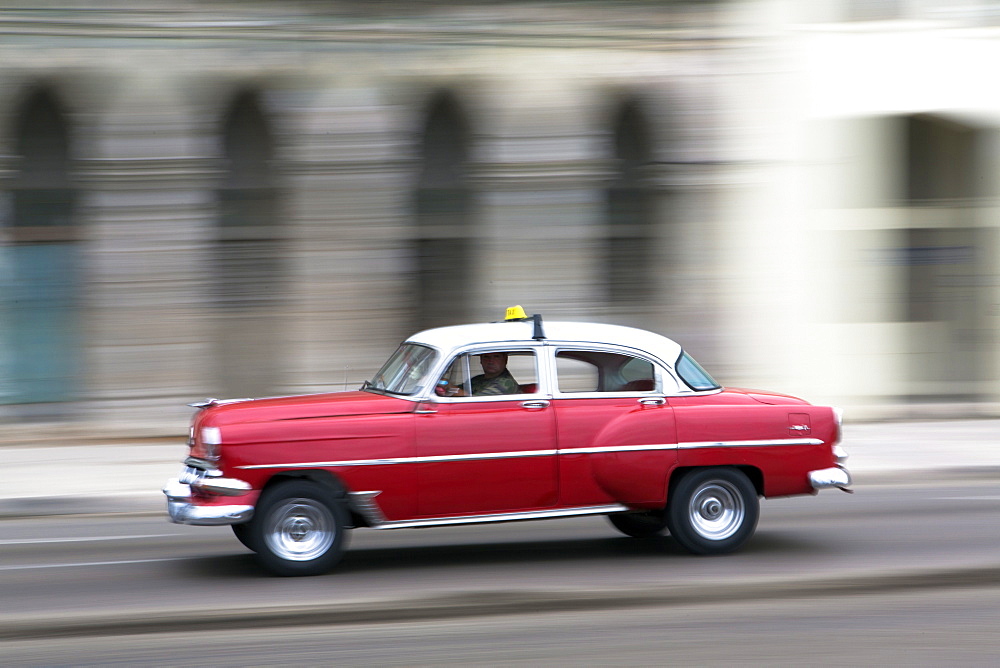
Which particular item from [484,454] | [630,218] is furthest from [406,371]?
[630,218]

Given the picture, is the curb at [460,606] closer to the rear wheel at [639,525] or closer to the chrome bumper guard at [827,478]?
the chrome bumper guard at [827,478]

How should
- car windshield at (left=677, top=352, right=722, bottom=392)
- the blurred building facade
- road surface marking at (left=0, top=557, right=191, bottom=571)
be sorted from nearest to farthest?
car windshield at (left=677, top=352, right=722, bottom=392), road surface marking at (left=0, top=557, right=191, bottom=571), the blurred building facade

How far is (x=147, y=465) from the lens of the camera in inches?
516

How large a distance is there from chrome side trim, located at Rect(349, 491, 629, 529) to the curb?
700 millimetres

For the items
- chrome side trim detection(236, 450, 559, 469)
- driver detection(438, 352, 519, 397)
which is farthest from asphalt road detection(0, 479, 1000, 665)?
driver detection(438, 352, 519, 397)

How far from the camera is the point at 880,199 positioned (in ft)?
55.7

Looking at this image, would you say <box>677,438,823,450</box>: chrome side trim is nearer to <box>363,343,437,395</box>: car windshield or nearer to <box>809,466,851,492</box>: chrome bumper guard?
<box>809,466,851,492</box>: chrome bumper guard

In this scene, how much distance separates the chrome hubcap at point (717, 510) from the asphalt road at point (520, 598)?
7.8 inches

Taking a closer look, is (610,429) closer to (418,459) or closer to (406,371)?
(418,459)

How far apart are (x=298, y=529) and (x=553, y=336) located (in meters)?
2.06

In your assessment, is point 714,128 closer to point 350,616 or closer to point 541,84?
point 541,84

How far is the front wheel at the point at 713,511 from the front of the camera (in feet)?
25.5

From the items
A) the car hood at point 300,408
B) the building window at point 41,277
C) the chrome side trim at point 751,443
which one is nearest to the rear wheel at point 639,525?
the chrome side trim at point 751,443

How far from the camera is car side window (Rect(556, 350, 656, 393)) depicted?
25.7ft
